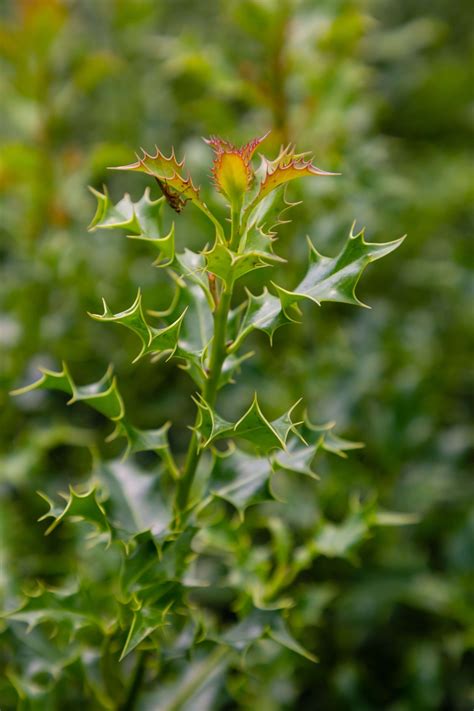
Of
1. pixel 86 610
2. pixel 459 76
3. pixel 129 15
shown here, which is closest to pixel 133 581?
pixel 86 610

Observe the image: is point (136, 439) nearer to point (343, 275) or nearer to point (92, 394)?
point (92, 394)

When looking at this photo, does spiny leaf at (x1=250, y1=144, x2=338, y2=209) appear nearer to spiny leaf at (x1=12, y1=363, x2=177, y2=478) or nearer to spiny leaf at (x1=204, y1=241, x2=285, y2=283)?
spiny leaf at (x1=204, y1=241, x2=285, y2=283)

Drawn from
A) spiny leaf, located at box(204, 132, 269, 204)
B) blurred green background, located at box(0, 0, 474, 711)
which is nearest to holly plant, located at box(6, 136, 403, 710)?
spiny leaf, located at box(204, 132, 269, 204)

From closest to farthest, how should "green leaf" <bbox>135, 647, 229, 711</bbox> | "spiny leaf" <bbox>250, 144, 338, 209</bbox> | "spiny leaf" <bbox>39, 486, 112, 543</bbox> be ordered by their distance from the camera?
"spiny leaf" <bbox>250, 144, 338, 209</bbox>
"spiny leaf" <bbox>39, 486, 112, 543</bbox>
"green leaf" <bbox>135, 647, 229, 711</bbox>

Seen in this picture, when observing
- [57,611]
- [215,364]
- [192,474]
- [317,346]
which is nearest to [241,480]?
[192,474]

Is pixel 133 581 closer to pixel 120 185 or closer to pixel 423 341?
pixel 423 341
